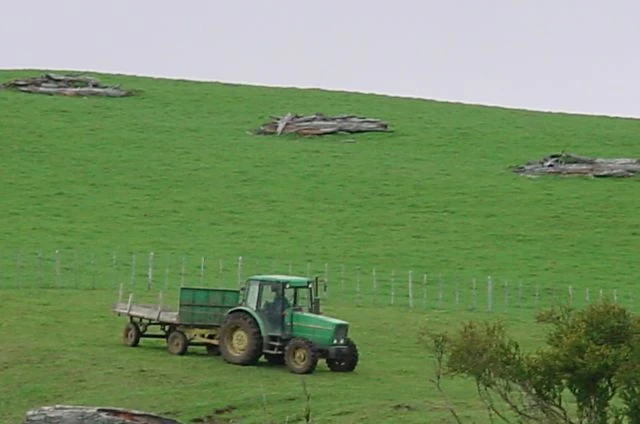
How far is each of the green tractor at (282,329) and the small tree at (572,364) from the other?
11003mm

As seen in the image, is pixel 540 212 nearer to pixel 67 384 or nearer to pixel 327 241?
pixel 327 241

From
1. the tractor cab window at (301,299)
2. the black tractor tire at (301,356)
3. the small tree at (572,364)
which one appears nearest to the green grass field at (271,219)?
the black tractor tire at (301,356)

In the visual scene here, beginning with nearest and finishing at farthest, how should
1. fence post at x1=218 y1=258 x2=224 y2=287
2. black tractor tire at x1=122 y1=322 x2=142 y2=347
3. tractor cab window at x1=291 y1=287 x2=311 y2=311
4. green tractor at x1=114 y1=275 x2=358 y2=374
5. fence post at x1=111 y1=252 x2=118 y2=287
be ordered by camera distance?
green tractor at x1=114 y1=275 x2=358 y2=374
tractor cab window at x1=291 y1=287 x2=311 y2=311
black tractor tire at x1=122 y1=322 x2=142 y2=347
fence post at x1=111 y1=252 x2=118 y2=287
fence post at x1=218 y1=258 x2=224 y2=287

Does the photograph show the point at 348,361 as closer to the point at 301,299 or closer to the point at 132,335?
the point at 301,299

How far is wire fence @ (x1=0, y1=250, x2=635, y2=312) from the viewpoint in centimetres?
5138

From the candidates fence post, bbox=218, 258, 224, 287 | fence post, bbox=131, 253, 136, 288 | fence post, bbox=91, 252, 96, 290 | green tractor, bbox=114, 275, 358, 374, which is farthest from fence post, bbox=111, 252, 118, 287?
green tractor, bbox=114, 275, 358, 374

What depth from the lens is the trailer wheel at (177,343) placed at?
115 feet

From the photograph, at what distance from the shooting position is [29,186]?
73.6 m

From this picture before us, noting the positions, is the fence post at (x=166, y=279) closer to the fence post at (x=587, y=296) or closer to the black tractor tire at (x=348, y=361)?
Answer: the fence post at (x=587, y=296)

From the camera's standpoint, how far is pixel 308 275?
55688 mm

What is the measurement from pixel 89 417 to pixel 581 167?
62573mm

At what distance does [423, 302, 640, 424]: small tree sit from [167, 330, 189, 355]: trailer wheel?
14.4 metres

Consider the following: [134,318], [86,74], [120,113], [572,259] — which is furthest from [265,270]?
[86,74]

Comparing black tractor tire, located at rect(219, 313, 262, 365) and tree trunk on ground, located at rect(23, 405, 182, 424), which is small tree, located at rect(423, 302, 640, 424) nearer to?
tree trunk on ground, located at rect(23, 405, 182, 424)
